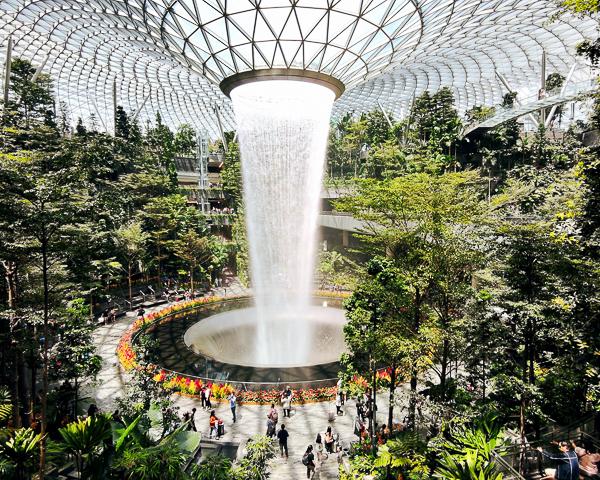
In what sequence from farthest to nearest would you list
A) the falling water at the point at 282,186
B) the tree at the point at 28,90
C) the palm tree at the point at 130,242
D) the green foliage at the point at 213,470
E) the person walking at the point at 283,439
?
the tree at the point at 28,90 → the palm tree at the point at 130,242 → the falling water at the point at 282,186 → the person walking at the point at 283,439 → the green foliage at the point at 213,470

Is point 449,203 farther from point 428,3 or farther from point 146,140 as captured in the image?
point 146,140

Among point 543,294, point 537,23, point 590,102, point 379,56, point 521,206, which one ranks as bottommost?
point 543,294

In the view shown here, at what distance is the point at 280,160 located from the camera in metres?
32.1

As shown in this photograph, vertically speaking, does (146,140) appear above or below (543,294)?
above

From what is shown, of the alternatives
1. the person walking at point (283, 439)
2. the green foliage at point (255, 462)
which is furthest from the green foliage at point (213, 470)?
the person walking at point (283, 439)

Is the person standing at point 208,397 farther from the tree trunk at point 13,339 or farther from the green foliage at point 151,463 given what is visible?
the green foliage at point 151,463

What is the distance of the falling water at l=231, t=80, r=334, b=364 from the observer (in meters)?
28.3

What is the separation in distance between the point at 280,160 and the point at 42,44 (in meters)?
36.2

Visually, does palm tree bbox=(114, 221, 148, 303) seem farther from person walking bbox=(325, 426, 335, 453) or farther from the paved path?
person walking bbox=(325, 426, 335, 453)

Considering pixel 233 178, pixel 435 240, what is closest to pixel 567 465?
pixel 435 240

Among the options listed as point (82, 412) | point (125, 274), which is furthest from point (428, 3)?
point (125, 274)

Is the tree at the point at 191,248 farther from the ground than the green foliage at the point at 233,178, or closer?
closer

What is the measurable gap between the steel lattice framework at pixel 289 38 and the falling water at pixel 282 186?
246cm

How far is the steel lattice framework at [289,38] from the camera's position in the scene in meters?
23.7
